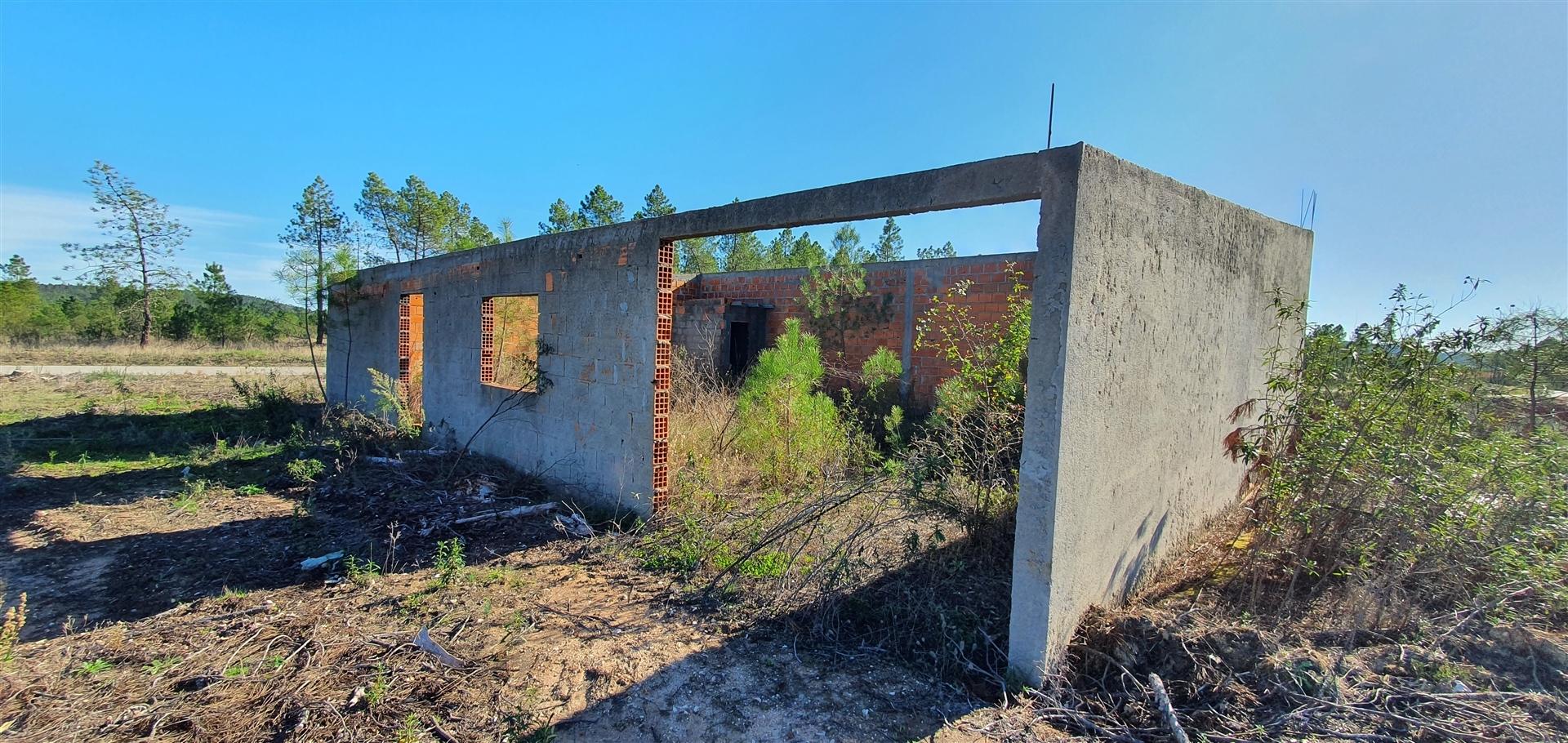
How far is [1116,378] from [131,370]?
952 inches

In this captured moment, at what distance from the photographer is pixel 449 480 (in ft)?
21.1

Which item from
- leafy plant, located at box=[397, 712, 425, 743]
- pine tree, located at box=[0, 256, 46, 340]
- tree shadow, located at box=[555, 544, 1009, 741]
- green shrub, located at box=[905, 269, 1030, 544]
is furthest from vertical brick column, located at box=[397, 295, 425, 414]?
pine tree, located at box=[0, 256, 46, 340]

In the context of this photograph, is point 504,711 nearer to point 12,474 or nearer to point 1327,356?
point 1327,356

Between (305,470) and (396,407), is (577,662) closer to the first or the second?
(305,470)

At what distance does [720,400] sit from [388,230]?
61.4ft

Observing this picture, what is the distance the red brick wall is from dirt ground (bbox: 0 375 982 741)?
5531 millimetres

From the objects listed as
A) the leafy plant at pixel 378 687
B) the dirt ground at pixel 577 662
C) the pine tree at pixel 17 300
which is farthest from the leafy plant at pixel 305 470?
the pine tree at pixel 17 300

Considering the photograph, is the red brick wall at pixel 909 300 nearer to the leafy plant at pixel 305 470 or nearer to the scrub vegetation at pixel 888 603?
the scrub vegetation at pixel 888 603

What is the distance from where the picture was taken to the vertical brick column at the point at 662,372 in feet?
16.8

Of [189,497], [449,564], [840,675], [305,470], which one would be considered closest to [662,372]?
[449,564]

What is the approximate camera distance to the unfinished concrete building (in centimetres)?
289

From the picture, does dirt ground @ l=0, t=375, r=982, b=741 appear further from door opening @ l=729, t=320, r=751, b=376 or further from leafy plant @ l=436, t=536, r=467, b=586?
door opening @ l=729, t=320, r=751, b=376

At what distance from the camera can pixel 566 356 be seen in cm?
612

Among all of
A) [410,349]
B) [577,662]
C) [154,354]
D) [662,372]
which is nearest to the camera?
[577,662]
